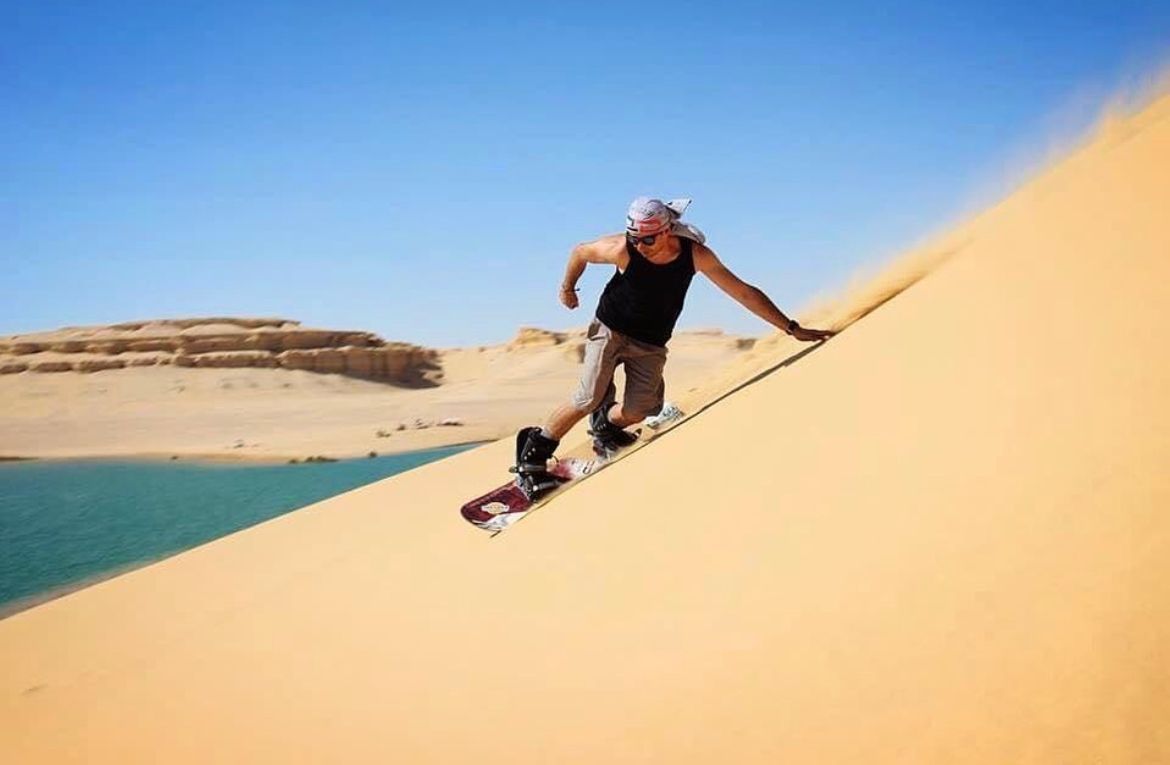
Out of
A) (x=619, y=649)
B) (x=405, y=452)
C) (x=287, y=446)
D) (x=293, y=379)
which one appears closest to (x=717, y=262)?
(x=619, y=649)

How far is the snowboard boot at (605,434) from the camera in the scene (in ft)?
15.0

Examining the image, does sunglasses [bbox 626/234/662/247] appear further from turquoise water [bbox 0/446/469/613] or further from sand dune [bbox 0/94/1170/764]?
turquoise water [bbox 0/446/469/613]

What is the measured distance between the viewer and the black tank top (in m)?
4.08

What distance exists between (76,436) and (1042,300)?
116 ft

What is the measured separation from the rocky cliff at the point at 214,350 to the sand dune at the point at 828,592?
151 feet

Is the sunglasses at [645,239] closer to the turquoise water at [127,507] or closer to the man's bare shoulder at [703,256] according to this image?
the man's bare shoulder at [703,256]

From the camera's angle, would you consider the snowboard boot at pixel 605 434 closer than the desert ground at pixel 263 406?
Yes

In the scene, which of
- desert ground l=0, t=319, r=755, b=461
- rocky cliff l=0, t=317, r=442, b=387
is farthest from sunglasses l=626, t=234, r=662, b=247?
rocky cliff l=0, t=317, r=442, b=387

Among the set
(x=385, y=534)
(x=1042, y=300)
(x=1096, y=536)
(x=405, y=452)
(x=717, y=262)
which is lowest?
(x=405, y=452)

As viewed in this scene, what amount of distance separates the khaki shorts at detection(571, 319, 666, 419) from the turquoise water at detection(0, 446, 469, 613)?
97.4 inches

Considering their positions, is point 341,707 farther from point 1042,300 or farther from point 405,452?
point 405,452

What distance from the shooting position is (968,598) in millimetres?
1891

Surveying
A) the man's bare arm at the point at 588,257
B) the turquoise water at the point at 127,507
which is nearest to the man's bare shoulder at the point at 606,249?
the man's bare arm at the point at 588,257

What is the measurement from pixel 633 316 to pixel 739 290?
0.53m
